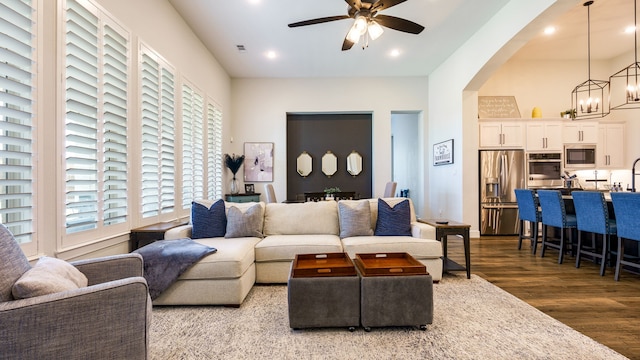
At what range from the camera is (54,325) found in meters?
1.19

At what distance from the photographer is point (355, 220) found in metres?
3.43

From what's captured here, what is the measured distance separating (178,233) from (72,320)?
6.16ft

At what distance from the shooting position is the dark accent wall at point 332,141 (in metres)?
6.95

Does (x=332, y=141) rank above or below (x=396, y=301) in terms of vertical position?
above

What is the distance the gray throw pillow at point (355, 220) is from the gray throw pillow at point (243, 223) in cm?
96

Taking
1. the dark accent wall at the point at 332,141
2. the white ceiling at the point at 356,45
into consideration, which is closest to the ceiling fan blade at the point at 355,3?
the white ceiling at the point at 356,45

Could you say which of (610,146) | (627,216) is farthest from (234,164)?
A: (610,146)

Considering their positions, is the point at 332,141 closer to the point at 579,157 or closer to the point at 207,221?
the point at 207,221

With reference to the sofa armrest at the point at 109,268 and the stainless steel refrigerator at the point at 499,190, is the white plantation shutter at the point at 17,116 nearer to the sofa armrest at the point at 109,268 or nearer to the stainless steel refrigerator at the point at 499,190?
the sofa armrest at the point at 109,268

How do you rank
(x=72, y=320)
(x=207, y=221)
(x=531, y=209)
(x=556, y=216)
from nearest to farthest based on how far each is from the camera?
(x=72, y=320) → (x=207, y=221) → (x=556, y=216) → (x=531, y=209)

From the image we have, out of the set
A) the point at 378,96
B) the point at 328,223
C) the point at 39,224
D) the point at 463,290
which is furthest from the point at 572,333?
the point at 378,96

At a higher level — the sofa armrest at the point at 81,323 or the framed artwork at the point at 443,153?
the framed artwork at the point at 443,153

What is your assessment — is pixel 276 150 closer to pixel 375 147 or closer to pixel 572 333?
pixel 375 147

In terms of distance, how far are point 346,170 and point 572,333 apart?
16.9ft
